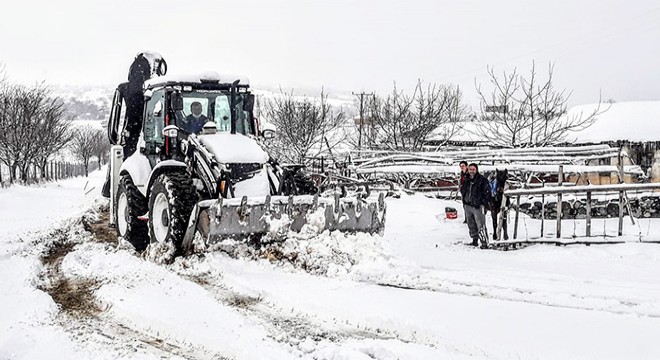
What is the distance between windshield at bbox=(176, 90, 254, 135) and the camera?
9031mm

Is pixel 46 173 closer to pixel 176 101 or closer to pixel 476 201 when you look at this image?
pixel 176 101

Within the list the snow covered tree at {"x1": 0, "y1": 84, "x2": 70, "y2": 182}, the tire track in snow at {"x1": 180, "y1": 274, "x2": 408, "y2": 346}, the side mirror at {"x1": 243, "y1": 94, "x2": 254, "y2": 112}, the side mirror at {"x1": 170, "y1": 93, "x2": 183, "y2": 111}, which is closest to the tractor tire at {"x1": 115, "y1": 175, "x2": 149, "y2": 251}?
the side mirror at {"x1": 170, "y1": 93, "x2": 183, "y2": 111}

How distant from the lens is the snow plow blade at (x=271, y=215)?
24.5 ft

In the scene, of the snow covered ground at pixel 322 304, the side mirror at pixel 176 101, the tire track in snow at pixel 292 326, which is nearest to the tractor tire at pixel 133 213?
the snow covered ground at pixel 322 304

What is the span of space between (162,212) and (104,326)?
3.05 m

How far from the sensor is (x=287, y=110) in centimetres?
3172

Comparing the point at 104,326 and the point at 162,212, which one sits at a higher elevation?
the point at 162,212

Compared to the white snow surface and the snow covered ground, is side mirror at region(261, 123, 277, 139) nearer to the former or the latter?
the white snow surface

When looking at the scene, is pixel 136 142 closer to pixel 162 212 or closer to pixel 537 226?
pixel 162 212

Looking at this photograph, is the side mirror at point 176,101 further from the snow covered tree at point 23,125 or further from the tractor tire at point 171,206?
the snow covered tree at point 23,125

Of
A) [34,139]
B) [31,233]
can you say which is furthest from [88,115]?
[31,233]

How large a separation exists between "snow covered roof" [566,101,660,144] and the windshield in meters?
Answer: 19.6

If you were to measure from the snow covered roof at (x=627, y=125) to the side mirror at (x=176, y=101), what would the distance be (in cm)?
2029

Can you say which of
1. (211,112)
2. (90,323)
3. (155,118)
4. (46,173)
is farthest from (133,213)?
(46,173)
